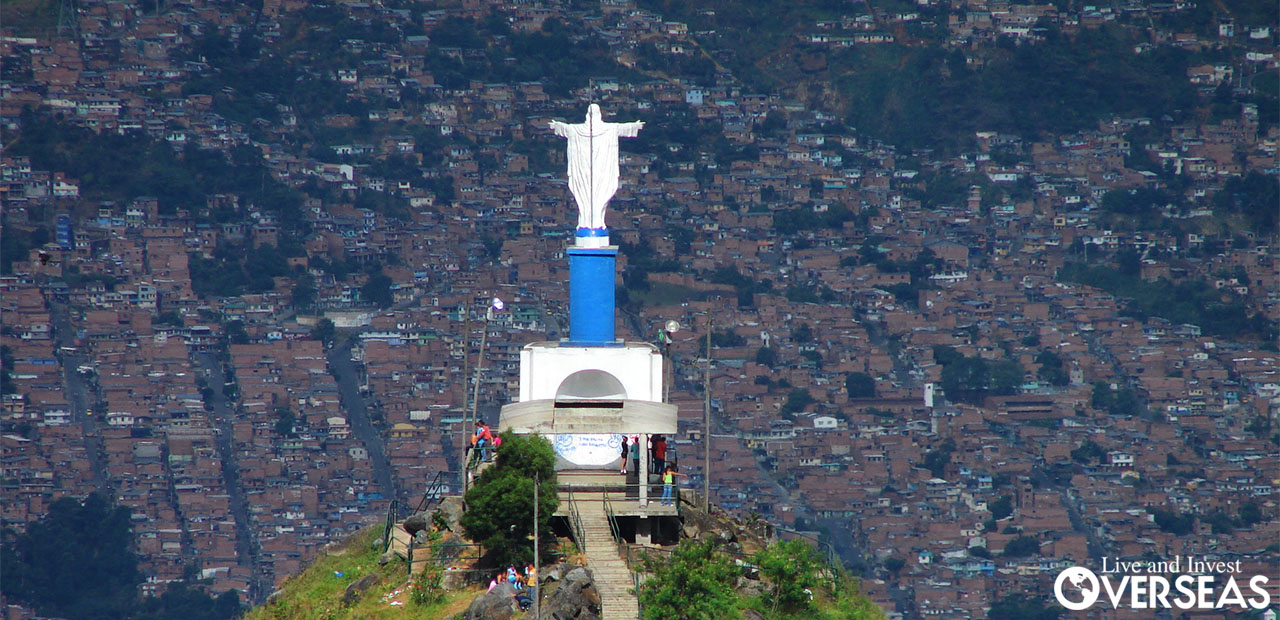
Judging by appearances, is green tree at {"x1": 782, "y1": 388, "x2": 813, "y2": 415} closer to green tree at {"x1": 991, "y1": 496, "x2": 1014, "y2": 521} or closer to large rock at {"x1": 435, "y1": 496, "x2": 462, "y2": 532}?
green tree at {"x1": 991, "y1": 496, "x2": 1014, "y2": 521}

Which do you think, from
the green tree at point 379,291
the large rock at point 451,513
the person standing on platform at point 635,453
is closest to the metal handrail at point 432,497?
the large rock at point 451,513

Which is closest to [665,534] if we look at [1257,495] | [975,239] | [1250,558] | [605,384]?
[605,384]

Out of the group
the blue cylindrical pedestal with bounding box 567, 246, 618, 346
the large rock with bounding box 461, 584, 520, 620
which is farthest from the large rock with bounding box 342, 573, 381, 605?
the blue cylindrical pedestal with bounding box 567, 246, 618, 346

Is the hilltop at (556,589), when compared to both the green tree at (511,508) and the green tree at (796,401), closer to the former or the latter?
the green tree at (511,508)

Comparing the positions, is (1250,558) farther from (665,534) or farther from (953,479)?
(665,534)

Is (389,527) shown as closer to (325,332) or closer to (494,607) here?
(494,607)

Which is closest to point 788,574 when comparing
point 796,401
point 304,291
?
point 796,401
